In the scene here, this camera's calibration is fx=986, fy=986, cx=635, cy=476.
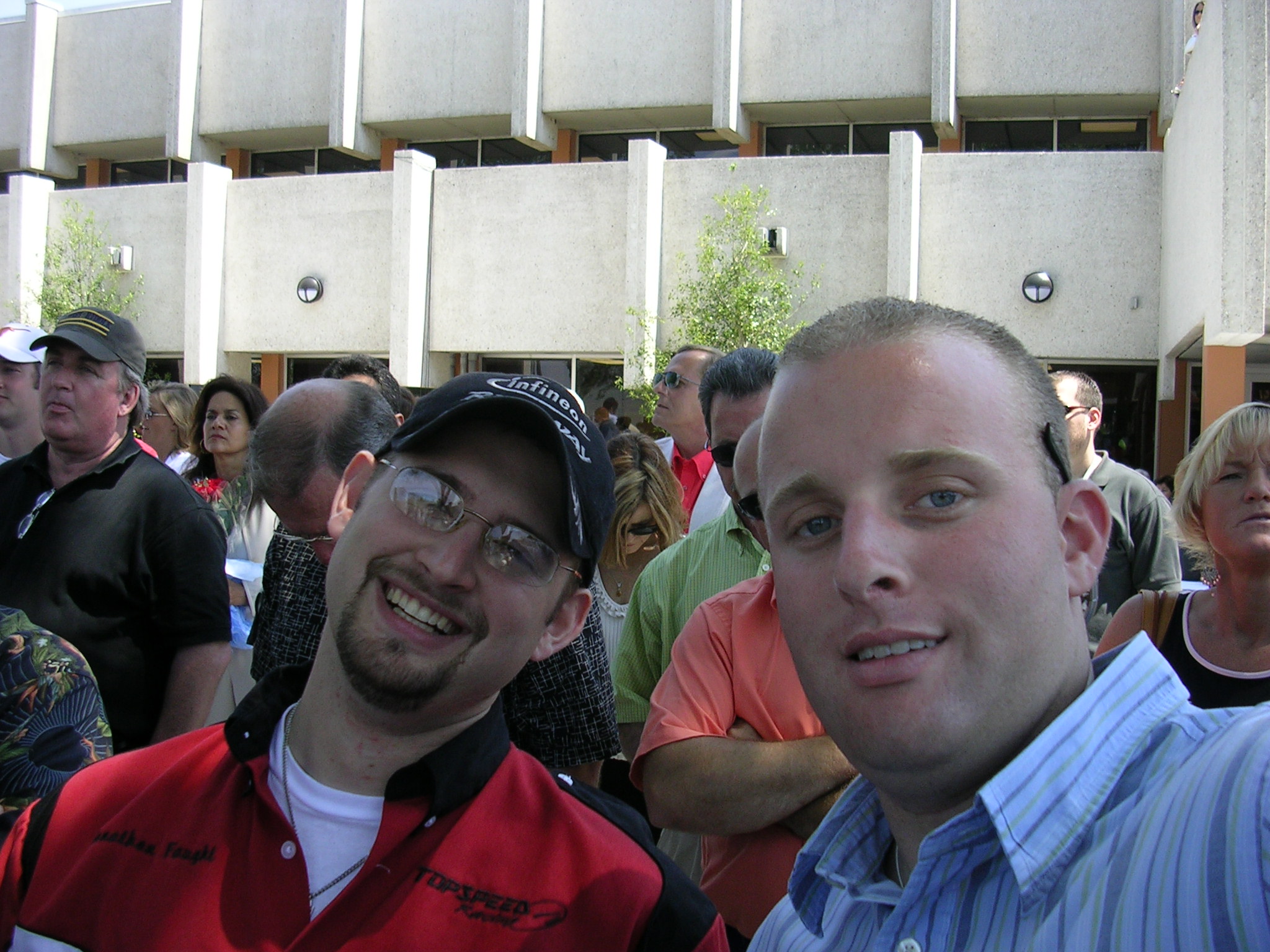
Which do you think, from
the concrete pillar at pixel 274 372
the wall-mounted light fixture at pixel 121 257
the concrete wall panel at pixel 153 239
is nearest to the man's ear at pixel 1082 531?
the concrete pillar at pixel 274 372

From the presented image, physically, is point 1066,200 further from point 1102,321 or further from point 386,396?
point 386,396

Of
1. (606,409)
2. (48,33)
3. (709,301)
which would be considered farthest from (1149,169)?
(48,33)

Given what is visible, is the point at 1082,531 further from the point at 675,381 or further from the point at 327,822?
the point at 675,381

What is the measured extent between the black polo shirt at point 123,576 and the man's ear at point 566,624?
2.17 metres

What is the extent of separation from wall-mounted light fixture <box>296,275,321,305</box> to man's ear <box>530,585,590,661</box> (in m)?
17.9

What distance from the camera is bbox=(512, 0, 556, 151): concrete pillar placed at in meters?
17.7

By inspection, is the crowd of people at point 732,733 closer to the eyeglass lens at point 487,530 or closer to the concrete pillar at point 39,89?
the eyeglass lens at point 487,530

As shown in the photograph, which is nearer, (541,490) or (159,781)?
(159,781)

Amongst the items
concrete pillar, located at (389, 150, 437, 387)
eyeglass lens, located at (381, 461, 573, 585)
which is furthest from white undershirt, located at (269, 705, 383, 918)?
concrete pillar, located at (389, 150, 437, 387)

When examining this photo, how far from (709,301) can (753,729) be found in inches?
536

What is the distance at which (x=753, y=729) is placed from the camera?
95.8 inches

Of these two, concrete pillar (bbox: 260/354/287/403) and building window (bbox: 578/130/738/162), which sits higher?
building window (bbox: 578/130/738/162)

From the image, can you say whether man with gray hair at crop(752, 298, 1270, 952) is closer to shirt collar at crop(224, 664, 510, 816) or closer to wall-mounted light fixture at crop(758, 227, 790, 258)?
shirt collar at crop(224, 664, 510, 816)

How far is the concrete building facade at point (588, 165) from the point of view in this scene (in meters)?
15.3
